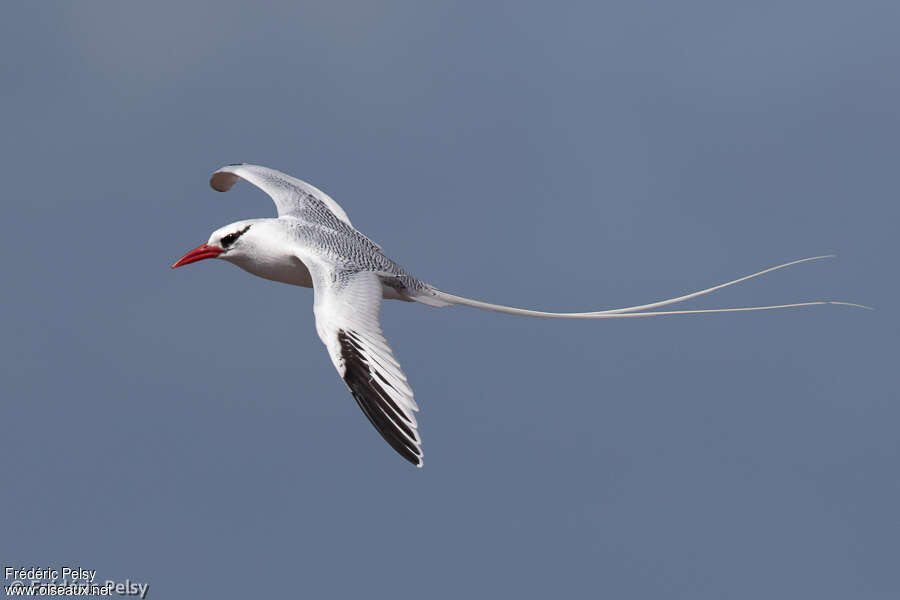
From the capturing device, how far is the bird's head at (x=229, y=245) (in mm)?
14328

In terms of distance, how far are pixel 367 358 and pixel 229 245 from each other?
3.87 metres

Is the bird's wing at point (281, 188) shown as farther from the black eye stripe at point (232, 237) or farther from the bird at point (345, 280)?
the black eye stripe at point (232, 237)

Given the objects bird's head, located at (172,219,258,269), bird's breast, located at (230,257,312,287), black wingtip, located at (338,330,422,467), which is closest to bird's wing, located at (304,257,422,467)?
black wingtip, located at (338,330,422,467)

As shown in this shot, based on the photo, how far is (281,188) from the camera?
16578mm

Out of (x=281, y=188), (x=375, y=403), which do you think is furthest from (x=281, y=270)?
(x=375, y=403)

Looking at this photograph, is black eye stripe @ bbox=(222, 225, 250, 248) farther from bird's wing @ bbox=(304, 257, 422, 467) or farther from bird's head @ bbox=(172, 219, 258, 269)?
bird's wing @ bbox=(304, 257, 422, 467)

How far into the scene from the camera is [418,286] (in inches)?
549

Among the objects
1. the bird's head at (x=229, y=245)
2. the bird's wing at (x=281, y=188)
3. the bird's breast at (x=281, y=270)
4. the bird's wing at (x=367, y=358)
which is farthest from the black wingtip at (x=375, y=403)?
the bird's wing at (x=281, y=188)

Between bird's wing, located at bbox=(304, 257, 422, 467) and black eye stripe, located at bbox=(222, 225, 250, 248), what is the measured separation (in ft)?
7.14

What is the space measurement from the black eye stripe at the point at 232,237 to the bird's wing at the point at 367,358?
2175 mm

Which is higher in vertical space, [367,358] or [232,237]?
[232,237]

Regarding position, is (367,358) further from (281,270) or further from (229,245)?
(229,245)

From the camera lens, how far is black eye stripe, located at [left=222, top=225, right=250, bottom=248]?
47.3ft

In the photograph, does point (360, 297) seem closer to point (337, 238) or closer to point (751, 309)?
point (337, 238)
